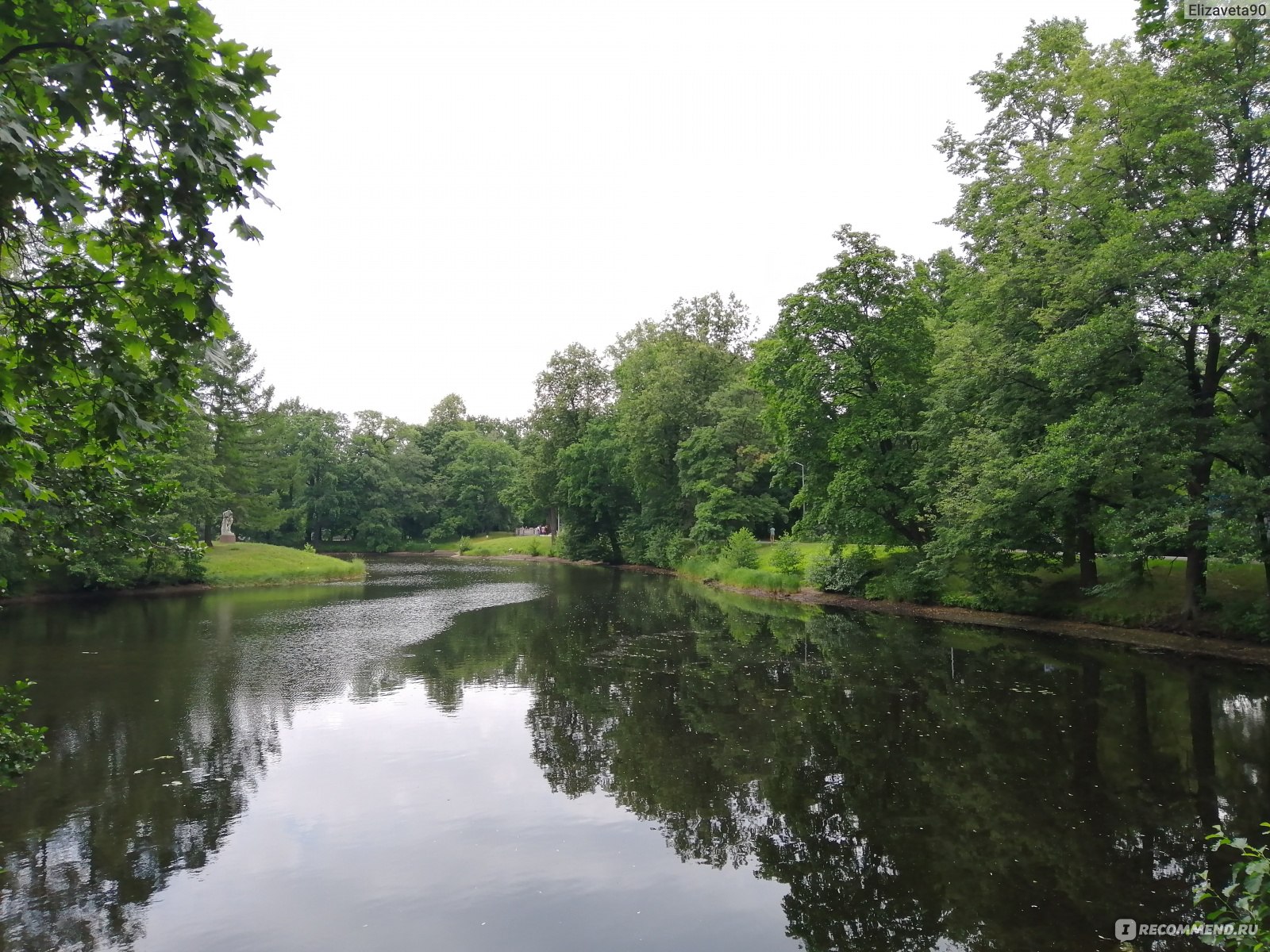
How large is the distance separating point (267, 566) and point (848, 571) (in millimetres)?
32580

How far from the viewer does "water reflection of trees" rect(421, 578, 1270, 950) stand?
25.5ft

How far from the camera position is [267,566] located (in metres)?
44.0

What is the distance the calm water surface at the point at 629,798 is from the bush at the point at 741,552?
17.9 m

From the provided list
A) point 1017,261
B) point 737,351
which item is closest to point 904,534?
point 1017,261

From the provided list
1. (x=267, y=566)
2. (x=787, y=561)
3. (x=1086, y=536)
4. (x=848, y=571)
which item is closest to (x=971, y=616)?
(x=1086, y=536)

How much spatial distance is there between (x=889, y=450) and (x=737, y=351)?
1139 inches

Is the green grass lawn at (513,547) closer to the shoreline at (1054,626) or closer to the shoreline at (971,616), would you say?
the shoreline at (971,616)

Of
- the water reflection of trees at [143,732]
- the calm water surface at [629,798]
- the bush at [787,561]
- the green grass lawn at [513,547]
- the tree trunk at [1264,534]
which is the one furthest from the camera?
the green grass lawn at [513,547]

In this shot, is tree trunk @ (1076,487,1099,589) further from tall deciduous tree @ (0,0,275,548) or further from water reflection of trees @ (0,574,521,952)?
tall deciduous tree @ (0,0,275,548)

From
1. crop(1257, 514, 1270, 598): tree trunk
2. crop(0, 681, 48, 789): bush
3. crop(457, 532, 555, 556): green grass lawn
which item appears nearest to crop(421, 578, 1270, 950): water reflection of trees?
crop(1257, 514, 1270, 598): tree trunk

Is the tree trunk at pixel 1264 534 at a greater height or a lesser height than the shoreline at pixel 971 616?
greater

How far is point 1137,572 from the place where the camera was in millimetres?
21141

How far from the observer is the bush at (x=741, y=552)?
128 ft

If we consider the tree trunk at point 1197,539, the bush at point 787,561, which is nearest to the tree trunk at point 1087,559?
the tree trunk at point 1197,539
